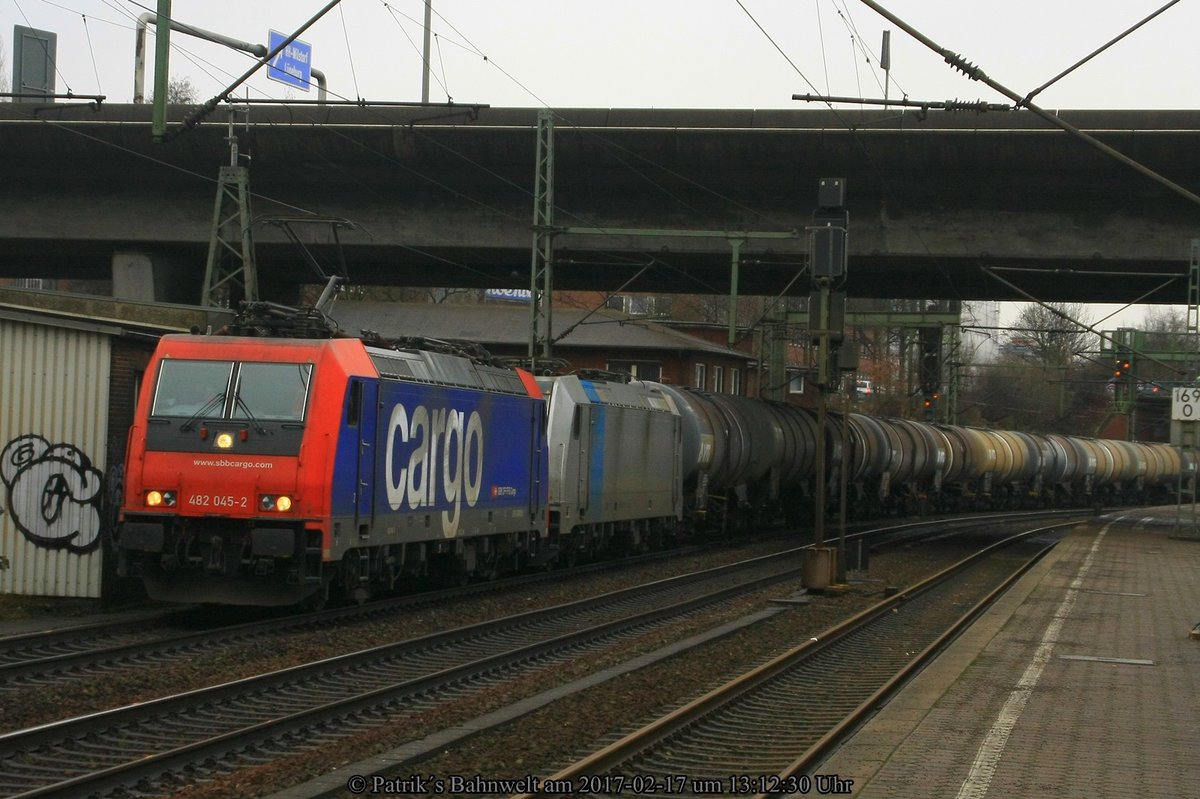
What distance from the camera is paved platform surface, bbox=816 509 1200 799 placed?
804 centimetres

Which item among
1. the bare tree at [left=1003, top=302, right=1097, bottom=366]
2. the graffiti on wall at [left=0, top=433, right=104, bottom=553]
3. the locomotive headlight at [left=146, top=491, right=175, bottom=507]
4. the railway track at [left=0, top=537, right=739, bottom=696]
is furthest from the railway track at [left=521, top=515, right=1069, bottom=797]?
the bare tree at [left=1003, top=302, right=1097, bottom=366]

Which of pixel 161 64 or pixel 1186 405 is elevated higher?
pixel 161 64

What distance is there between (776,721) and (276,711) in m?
3.79

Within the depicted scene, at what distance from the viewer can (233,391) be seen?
14.2 m

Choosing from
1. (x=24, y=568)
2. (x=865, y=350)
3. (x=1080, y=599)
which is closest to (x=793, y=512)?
(x=1080, y=599)

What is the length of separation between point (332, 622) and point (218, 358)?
10.3ft

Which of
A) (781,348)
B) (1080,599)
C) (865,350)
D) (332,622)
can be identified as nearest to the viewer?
(332,622)

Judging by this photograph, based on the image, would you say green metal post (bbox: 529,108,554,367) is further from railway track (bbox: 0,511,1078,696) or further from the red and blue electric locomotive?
the red and blue electric locomotive

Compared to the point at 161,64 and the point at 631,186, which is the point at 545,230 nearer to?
the point at 631,186

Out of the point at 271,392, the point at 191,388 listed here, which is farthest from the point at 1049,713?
the point at 191,388

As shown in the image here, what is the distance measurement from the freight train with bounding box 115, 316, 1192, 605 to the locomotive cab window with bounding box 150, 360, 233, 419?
0.06ft

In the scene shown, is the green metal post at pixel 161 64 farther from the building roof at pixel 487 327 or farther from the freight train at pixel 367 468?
the building roof at pixel 487 327

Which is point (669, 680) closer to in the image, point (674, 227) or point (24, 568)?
point (24, 568)

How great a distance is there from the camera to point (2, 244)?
3067 cm
